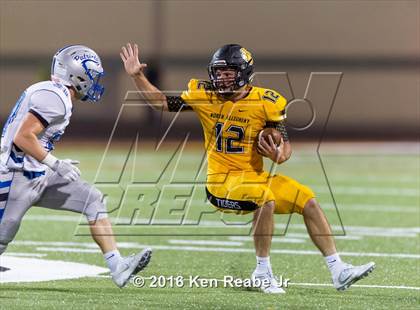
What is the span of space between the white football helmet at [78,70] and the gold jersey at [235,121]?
0.76 m

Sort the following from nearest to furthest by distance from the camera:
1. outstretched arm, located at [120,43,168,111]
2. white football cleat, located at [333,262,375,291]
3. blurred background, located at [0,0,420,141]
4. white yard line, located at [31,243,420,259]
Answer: white football cleat, located at [333,262,375,291], outstretched arm, located at [120,43,168,111], white yard line, located at [31,243,420,259], blurred background, located at [0,0,420,141]

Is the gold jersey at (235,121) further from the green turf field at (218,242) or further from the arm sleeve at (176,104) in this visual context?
the green turf field at (218,242)

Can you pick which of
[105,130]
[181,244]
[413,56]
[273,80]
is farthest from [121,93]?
[181,244]

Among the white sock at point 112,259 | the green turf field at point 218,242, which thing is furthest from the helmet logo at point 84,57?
the green turf field at point 218,242

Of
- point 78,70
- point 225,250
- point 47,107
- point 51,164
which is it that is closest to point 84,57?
point 78,70

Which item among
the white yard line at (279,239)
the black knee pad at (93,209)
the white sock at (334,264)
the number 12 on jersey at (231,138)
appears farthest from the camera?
the white yard line at (279,239)

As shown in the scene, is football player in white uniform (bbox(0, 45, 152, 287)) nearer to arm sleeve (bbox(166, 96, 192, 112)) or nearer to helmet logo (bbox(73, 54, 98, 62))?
helmet logo (bbox(73, 54, 98, 62))

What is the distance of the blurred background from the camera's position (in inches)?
901

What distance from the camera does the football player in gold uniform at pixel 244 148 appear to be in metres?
6.24

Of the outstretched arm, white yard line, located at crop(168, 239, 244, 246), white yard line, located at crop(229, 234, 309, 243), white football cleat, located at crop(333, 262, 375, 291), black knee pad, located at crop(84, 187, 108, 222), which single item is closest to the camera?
black knee pad, located at crop(84, 187, 108, 222)

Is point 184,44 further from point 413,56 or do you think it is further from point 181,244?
point 181,244

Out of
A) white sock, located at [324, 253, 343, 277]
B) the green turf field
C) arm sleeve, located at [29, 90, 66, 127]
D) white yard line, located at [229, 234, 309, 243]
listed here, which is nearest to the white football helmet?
arm sleeve, located at [29, 90, 66, 127]

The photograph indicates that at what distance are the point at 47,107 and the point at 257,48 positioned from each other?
1808cm

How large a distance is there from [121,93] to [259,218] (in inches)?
667
